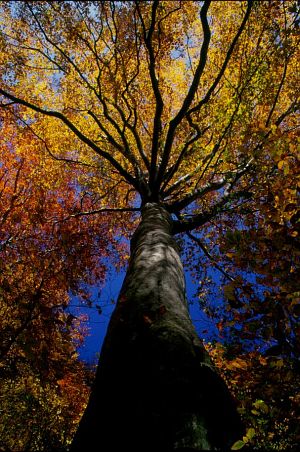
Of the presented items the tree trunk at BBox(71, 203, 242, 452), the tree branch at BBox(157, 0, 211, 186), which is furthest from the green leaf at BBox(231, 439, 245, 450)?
the tree branch at BBox(157, 0, 211, 186)

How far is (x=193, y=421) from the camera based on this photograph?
1.38 m

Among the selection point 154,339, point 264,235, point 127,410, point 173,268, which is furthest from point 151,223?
point 127,410

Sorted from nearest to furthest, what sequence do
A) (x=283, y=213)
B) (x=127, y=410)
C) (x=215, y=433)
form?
(x=215, y=433), (x=127, y=410), (x=283, y=213)

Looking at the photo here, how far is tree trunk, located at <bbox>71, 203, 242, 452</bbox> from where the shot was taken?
53.7 inches

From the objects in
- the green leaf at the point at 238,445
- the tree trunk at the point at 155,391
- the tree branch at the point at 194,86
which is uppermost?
the tree branch at the point at 194,86

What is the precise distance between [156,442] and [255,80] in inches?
323

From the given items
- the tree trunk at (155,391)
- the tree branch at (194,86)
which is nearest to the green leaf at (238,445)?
the tree trunk at (155,391)

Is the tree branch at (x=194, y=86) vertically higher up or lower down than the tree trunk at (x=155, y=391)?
higher up

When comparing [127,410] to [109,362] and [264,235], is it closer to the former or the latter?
[109,362]

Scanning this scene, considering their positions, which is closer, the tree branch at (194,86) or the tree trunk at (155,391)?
the tree trunk at (155,391)

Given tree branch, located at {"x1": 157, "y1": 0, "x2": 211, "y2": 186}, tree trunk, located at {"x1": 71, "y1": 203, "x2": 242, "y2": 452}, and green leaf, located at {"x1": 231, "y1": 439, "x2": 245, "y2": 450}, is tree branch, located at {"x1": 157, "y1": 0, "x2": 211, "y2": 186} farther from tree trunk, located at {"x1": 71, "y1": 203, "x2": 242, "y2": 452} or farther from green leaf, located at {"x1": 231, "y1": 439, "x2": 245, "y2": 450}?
green leaf, located at {"x1": 231, "y1": 439, "x2": 245, "y2": 450}

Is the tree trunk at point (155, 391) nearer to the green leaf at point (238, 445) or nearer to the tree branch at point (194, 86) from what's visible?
the green leaf at point (238, 445)

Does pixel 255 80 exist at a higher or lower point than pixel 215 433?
higher

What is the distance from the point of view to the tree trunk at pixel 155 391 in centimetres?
136
